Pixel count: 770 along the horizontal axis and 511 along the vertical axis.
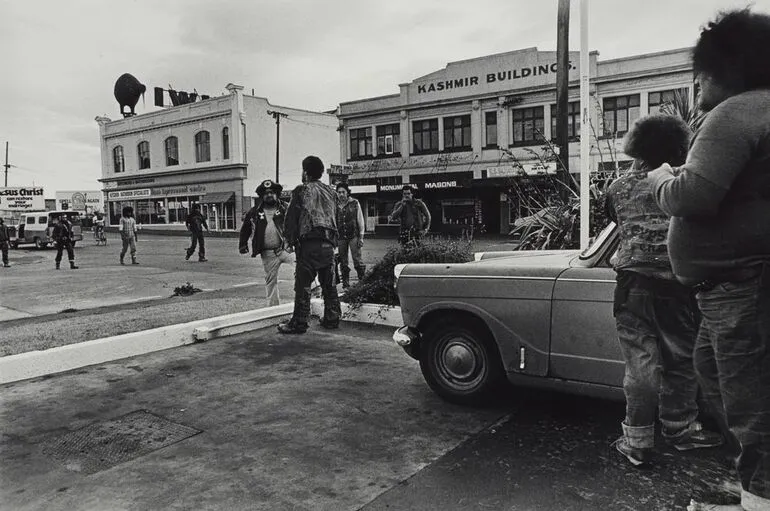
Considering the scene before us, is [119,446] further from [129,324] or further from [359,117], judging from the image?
[359,117]

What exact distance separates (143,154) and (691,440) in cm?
5302

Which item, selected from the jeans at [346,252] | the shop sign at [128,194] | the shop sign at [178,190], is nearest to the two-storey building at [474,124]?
the shop sign at [178,190]

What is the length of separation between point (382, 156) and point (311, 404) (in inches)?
1388

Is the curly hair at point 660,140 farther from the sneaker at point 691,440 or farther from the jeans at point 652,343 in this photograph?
the sneaker at point 691,440

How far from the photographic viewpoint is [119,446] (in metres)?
3.65

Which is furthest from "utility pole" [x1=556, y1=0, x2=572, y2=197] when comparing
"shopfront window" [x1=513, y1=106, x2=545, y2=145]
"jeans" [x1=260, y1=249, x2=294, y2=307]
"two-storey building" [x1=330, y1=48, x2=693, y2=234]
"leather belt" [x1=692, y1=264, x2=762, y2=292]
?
"shopfront window" [x1=513, y1=106, x2=545, y2=145]

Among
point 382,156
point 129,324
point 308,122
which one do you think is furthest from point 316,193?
point 308,122

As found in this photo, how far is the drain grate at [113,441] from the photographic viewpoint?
136 inches

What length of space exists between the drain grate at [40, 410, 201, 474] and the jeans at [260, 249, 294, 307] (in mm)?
3793

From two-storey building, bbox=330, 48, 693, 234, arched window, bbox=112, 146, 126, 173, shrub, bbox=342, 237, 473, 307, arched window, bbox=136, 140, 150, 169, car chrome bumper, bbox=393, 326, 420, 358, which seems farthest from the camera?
arched window, bbox=112, 146, 126, 173

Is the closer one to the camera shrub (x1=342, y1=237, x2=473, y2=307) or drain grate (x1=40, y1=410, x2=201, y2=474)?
drain grate (x1=40, y1=410, x2=201, y2=474)

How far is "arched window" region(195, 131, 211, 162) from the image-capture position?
151 ft

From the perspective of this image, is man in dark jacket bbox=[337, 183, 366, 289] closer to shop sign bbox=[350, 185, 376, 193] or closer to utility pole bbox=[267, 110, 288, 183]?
shop sign bbox=[350, 185, 376, 193]

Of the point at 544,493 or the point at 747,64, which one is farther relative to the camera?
the point at 544,493
